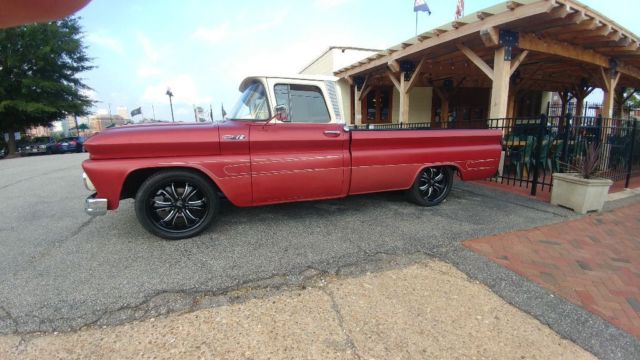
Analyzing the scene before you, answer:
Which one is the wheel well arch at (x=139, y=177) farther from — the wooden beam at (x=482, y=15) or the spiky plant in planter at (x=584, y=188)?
the wooden beam at (x=482, y=15)

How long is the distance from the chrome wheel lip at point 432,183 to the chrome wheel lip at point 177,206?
3032 mm

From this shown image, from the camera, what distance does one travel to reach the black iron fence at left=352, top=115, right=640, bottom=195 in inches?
213

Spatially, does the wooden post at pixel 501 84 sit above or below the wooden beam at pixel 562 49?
below

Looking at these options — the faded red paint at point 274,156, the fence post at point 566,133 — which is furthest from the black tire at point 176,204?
the fence post at point 566,133

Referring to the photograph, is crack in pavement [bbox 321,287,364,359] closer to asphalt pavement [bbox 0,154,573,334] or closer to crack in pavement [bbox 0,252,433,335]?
crack in pavement [bbox 0,252,433,335]

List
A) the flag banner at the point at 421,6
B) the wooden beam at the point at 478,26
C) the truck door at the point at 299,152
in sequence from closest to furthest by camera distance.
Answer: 1. the truck door at the point at 299,152
2. the wooden beam at the point at 478,26
3. the flag banner at the point at 421,6

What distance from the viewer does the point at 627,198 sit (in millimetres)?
5336

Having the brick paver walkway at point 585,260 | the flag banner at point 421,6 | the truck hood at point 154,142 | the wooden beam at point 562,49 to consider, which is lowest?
the brick paver walkway at point 585,260

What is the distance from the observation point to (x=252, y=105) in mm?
3777

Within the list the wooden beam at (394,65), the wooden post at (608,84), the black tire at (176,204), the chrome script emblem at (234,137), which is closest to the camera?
the black tire at (176,204)

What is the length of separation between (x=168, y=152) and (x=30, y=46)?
28.4 metres

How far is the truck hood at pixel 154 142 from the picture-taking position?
3082mm

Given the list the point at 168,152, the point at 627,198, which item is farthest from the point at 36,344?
the point at 627,198

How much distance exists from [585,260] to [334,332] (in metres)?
2.73
